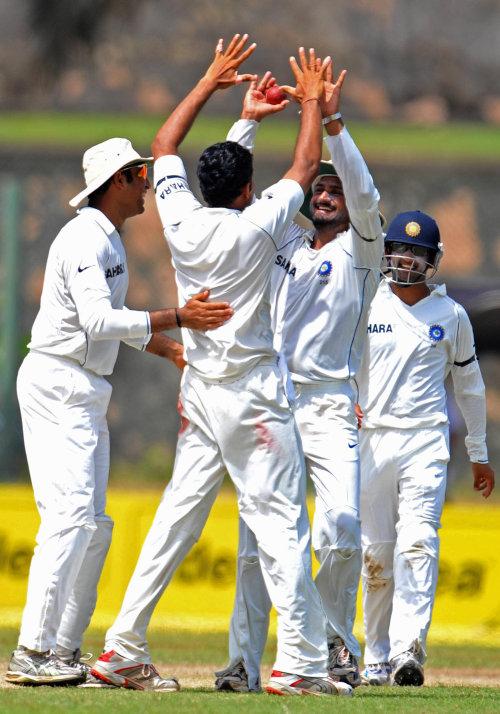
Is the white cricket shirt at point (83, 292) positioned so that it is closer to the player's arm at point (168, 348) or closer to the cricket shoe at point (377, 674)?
the player's arm at point (168, 348)

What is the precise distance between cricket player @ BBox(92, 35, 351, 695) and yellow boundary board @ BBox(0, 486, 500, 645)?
4.42 metres

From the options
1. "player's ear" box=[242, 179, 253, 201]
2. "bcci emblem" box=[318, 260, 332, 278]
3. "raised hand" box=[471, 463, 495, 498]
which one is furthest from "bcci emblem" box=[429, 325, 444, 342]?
"player's ear" box=[242, 179, 253, 201]

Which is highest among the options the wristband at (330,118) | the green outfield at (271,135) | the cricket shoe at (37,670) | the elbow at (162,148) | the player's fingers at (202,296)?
the green outfield at (271,135)

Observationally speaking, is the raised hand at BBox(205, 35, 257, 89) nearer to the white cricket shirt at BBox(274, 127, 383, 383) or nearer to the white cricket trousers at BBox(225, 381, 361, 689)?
the white cricket shirt at BBox(274, 127, 383, 383)

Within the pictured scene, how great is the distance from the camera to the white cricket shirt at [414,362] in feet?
26.3

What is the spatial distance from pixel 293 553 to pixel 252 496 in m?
0.30

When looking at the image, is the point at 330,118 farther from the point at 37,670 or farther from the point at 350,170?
the point at 37,670

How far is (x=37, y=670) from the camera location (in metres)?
6.57

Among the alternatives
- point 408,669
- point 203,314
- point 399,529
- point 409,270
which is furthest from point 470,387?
point 203,314

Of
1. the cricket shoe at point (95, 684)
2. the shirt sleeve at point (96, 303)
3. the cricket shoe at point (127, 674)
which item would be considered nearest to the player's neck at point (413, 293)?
the shirt sleeve at point (96, 303)

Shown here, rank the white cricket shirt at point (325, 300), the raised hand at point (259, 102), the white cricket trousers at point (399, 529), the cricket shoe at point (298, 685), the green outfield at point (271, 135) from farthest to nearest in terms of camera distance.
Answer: the green outfield at point (271, 135), the white cricket trousers at point (399, 529), the white cricket shirt at point (325, 300), the raised hand at point (259, 102), the cricket shoe at point (298, 685)

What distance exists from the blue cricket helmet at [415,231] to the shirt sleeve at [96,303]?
195 centimetres

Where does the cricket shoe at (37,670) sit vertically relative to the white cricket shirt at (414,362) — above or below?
below

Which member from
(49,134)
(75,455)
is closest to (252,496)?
(75,455)
